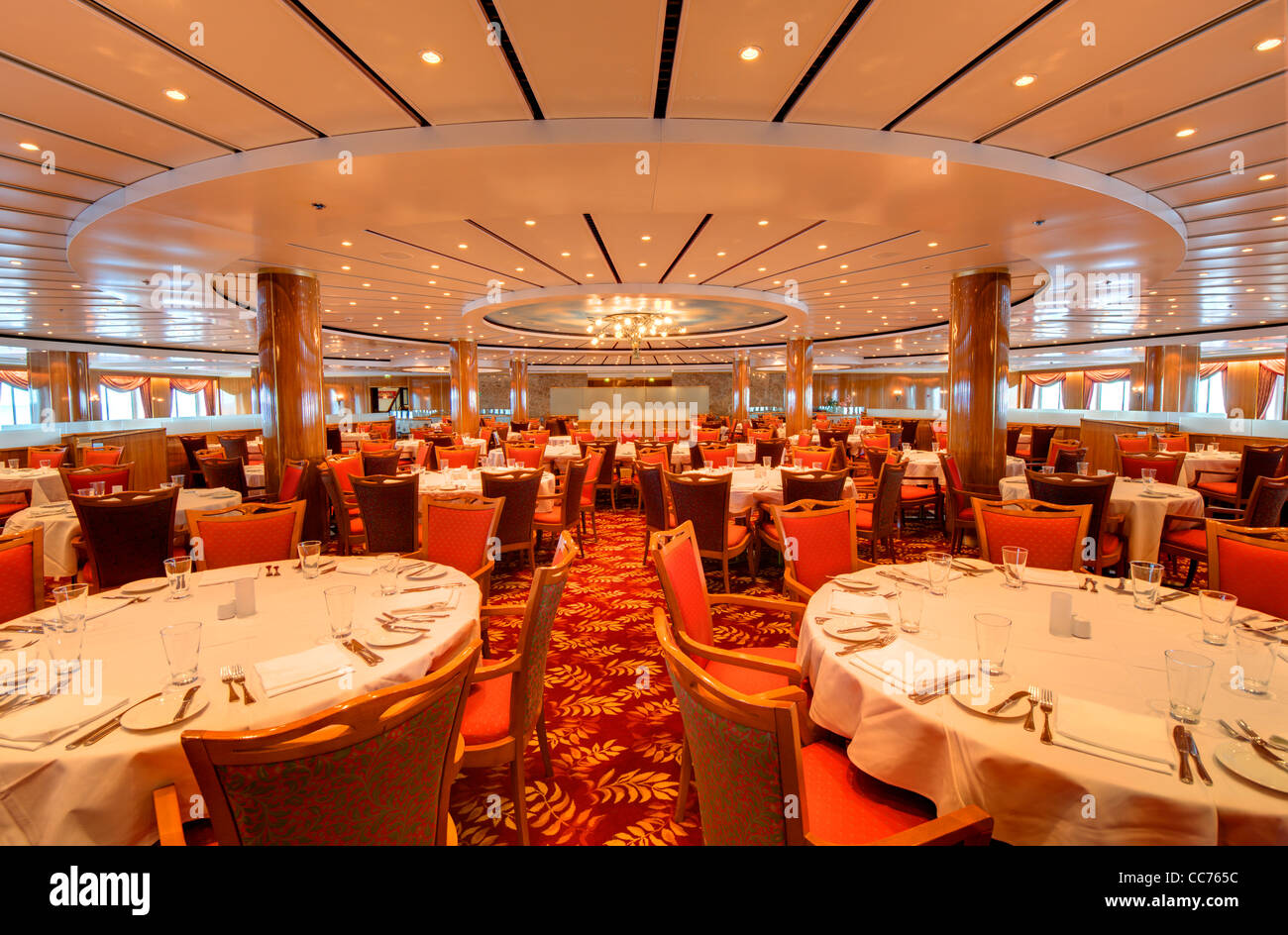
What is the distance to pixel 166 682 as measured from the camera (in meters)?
1.47

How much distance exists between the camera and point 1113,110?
355cm

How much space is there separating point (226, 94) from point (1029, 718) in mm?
4821

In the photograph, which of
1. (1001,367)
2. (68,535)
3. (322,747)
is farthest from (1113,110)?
(68,535)

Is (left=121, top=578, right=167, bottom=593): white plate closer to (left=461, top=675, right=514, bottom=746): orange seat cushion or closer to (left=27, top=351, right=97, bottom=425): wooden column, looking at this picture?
(left=461, top=675, right=514, bottom=746): orange seat cushion

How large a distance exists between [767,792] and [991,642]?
32.5 inches

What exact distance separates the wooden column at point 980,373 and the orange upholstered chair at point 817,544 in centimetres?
513

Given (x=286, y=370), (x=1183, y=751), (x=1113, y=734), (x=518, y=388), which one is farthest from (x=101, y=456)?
(x=518, y=388)

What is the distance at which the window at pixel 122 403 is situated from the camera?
75.1 feet

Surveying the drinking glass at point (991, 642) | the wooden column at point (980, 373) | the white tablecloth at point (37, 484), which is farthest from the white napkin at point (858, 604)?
the white tablecloth at point (37, 484)

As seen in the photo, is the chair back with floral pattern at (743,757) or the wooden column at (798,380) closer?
the chair back with floral pattern at (743,757)

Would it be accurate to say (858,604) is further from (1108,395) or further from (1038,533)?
(1108,395)

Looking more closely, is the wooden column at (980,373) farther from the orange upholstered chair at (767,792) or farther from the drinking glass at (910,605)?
the orange upholstered chair at (767,792)

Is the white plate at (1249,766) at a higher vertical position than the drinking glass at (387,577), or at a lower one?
lower
